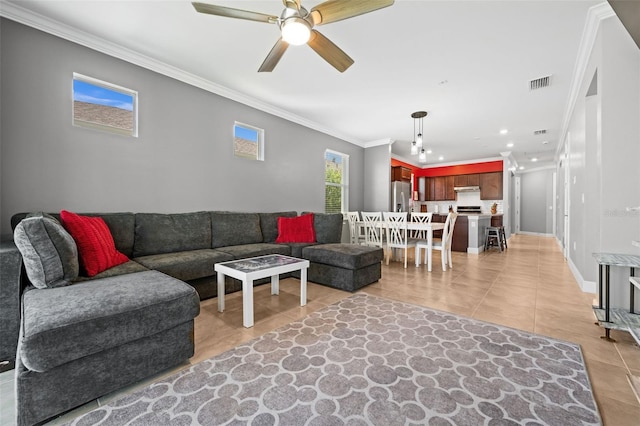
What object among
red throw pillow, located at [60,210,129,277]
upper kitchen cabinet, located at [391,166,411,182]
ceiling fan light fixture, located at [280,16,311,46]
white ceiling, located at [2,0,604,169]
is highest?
white ceiling, located at [2,0,604,169]

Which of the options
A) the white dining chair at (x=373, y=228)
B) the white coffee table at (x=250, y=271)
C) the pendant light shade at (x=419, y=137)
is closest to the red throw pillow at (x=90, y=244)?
the white coffee table at (x=250, y=271)

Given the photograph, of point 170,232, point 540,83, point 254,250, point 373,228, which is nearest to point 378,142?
point 373,228

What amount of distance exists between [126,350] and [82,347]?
216mm

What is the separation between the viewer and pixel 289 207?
501cm

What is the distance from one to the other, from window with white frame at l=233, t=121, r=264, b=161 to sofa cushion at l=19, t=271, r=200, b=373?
275 centimetres

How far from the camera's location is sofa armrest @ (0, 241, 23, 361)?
5.47 feet

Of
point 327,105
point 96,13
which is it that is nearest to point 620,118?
point 327,105

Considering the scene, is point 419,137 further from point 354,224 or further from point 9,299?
point 9,299

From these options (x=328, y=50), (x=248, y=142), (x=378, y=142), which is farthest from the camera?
(x=378, y=142)

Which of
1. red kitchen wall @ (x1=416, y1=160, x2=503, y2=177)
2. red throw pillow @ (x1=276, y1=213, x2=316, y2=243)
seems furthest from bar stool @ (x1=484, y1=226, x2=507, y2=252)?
red throw pillow @ (x1=276, y1=213, x2=316, y2=243)

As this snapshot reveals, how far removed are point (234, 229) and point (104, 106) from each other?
78.1 inches

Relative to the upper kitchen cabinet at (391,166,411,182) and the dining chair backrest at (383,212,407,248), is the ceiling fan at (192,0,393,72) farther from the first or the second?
the upper kitchen cabinet at (391,166,411,182)

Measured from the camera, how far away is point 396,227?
14.7 ft

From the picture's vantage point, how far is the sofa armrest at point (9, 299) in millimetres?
1668
